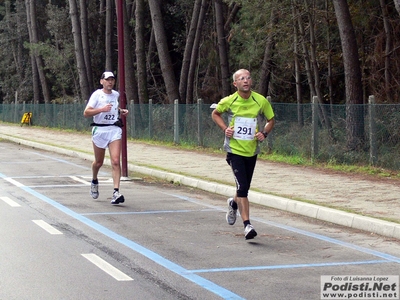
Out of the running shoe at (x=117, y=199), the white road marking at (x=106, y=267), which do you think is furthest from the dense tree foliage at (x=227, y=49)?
the white road marking at (x=106, y=267)

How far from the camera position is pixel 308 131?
19406mm

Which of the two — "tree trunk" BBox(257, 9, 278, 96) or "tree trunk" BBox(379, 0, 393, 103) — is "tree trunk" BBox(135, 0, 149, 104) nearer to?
"tree trunk" BBox(257, 9, 278, 96)

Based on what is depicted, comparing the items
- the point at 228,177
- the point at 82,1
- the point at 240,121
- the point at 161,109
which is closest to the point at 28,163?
the point at 228,177

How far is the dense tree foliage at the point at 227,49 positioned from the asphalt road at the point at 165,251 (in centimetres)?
804

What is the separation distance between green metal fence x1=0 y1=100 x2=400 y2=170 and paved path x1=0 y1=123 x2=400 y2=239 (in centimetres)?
111

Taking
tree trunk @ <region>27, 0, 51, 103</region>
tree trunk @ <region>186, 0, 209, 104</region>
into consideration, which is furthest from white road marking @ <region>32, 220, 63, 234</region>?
tree trunk @ <region>27, 0, 51, 103</region>

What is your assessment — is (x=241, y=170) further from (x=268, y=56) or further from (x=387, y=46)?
(x=268, y=56)

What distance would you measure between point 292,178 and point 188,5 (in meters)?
31.7

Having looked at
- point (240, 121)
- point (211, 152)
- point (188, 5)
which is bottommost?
point (211, 152)

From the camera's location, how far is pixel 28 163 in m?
20.4

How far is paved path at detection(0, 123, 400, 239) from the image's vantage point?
10.5 m

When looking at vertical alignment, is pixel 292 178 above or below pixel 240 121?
below

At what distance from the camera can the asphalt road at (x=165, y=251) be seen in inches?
265

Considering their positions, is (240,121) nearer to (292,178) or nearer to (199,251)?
(199,251)
